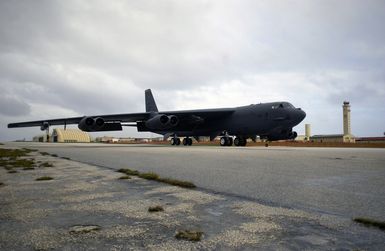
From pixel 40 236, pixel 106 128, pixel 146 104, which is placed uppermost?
pixel 146 104

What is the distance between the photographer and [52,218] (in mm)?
3920

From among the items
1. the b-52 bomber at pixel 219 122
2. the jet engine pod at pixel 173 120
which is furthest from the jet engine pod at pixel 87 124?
the jet engine pod at pixel 173 120

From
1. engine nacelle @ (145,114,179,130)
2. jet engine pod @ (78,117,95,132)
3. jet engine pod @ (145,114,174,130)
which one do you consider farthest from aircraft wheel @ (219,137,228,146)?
jet engine pod @ (78,117,95,132)

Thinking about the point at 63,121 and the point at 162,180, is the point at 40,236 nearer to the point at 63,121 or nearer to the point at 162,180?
the point at 162,180

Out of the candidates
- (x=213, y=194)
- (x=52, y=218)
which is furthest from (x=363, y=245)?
(x=52, y=218)

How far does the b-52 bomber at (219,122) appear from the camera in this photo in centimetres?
2458

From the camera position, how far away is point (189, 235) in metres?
3.17

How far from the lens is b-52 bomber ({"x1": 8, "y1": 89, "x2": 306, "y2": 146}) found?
24.6 metres

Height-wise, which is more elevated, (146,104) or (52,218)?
(146,104)

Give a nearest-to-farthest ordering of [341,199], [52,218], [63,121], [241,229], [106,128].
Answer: [241,229], [52,218], [341,199], [106,128], [63,121]

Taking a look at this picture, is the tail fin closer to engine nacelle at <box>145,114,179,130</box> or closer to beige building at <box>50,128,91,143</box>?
engine nacelle at <box>145,114,179,130</box>

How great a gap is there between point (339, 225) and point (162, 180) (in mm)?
4068

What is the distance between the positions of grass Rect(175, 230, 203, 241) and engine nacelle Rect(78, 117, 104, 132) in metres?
25.7

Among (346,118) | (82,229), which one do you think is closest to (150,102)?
(82,229)
